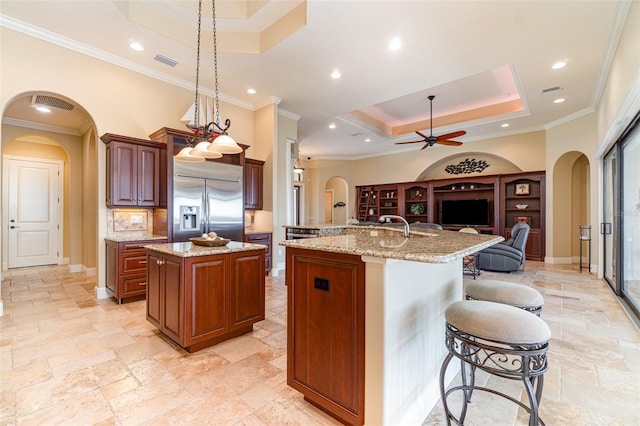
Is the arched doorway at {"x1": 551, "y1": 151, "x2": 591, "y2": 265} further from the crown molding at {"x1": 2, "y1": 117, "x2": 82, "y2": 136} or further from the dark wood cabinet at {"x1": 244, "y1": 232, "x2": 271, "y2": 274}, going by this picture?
the crown molding at {"x1": 2, "y1": 117, "x2": 82, "y2": 136}

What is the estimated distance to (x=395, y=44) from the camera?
367 cm

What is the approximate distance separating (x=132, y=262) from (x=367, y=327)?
3.65 metres

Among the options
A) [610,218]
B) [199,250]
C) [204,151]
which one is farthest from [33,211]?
[610,218]

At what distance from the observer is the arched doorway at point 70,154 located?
5.42 m

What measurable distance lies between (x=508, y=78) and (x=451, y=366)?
5378 mm

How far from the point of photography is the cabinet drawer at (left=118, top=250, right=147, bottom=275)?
3.78 metres

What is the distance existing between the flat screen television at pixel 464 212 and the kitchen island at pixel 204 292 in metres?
7.12

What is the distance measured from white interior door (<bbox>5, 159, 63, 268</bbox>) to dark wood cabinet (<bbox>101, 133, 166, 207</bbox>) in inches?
146

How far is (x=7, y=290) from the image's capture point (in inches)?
172

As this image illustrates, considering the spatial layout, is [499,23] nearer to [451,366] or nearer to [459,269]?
[459,269]

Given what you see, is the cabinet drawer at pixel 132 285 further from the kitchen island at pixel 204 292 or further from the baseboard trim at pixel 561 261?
the baseboard trim at pixel 561 261

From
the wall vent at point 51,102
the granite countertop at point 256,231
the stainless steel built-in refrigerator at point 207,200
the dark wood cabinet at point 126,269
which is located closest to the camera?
the dark wood cabinet at point 126,269

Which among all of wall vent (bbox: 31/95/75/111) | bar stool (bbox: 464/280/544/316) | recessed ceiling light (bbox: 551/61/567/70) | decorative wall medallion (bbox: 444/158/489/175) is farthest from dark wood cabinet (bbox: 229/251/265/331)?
decorative wall medallion (bbox: 444/158/489/175)

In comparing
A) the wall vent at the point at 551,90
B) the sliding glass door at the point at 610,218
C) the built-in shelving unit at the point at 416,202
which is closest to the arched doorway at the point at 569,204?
the sliding glass door at the point at 610,218
